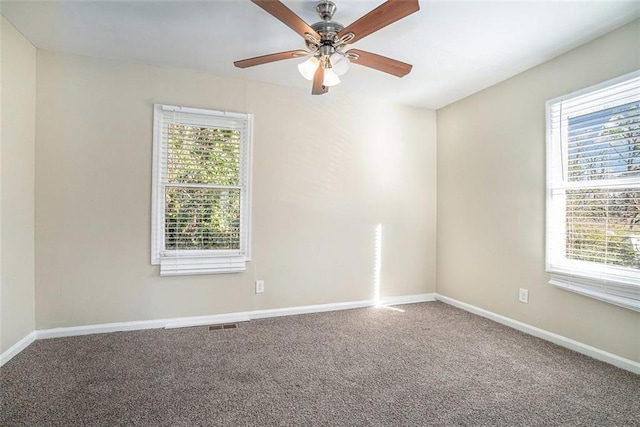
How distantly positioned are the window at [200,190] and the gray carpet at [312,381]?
70cm

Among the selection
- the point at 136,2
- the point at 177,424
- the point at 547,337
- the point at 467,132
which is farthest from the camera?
the point at 467,132

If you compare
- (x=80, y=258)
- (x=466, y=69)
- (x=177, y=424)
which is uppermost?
(x=466, y=69)

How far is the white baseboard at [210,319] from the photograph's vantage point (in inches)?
106

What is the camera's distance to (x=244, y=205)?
10.4 feet

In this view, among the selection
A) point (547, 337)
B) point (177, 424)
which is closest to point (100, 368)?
point (177, 424)

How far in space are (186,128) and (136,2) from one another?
1124 mm

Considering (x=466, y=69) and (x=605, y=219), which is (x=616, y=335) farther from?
(x=466, y=69)

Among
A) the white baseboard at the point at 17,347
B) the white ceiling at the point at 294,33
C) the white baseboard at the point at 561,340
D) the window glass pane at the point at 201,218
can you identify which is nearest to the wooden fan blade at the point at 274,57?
the white ceiling at the point at 294,33

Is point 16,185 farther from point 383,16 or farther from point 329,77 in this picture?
point 383,16

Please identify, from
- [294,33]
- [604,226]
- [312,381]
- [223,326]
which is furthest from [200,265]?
[604,226]

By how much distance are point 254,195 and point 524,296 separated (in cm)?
273

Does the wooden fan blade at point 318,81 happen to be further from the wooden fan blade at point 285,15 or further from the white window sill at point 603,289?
the white window sill at point 603,289

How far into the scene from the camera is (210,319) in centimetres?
305

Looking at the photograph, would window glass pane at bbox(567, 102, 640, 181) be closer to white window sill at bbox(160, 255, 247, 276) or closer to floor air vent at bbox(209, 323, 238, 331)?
white window sill at bbox(160, 255, 247, 276)
